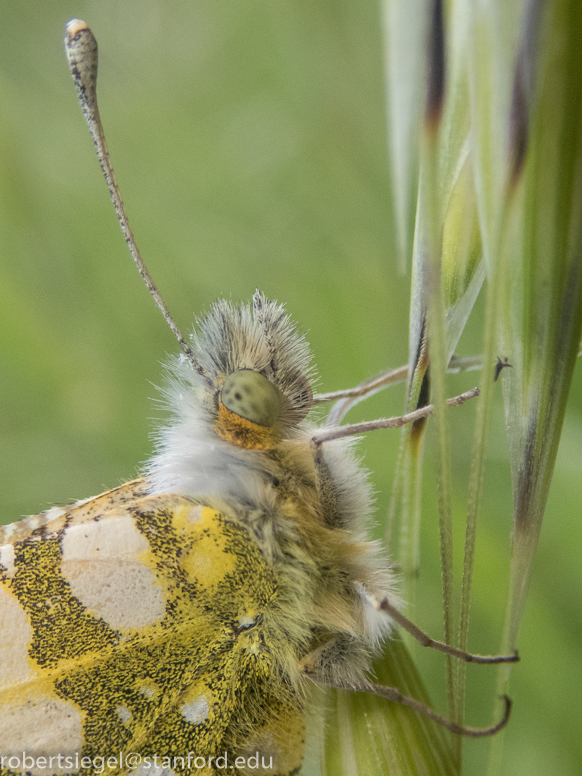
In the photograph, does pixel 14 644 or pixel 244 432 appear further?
pixel 244 432

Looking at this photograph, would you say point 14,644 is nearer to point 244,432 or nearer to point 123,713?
point 123,713

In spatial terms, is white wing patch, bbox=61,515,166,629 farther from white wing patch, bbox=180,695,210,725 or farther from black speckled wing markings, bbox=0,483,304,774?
white wing patch, bbox=180,695,210,725

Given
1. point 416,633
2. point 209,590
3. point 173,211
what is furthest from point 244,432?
point 173,211

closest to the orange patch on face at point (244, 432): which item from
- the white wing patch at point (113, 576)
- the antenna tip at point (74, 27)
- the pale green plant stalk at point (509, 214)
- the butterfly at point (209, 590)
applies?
the butterfly at point (209, 590)

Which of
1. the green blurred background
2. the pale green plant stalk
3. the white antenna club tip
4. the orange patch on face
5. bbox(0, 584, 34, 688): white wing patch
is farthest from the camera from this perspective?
the green blurred background

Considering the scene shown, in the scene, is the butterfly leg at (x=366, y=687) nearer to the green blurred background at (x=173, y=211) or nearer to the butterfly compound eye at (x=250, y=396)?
the butterfly compound eye at (x=250, y=396)

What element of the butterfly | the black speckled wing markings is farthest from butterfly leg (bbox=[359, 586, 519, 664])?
the black speckled wing markings

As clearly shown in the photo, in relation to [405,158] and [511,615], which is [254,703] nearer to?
[511,615]
